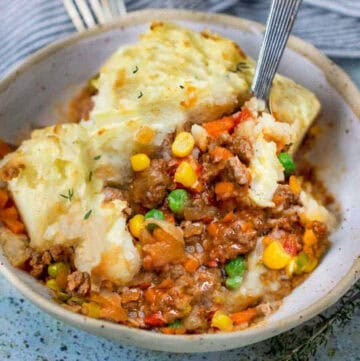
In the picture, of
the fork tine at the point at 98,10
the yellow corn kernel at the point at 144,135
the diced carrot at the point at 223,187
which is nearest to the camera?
the diced carrot at the point at 223,187

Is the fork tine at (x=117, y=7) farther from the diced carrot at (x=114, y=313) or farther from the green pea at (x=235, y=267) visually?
the diced carrot at (x=114, y=313)

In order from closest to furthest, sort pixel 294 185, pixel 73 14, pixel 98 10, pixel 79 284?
1. pixel 79 284
2. pixel 294 185
3. pixel 98 10
4. pixel 73 14

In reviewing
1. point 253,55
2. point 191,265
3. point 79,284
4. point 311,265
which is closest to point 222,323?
point 191,265

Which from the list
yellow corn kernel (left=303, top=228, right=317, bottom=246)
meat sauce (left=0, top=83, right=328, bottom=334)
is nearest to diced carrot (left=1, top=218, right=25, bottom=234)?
meat sauce (left=0, top=83, right=328, bottom=334)

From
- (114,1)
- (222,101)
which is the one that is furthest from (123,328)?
(114,1)

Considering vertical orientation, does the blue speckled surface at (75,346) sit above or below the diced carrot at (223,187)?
below

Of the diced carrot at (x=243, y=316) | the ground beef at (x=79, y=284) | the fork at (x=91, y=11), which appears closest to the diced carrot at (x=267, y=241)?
the diced carrot at (x=243, y=316)

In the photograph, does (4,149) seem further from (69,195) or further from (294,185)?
(294,185)
